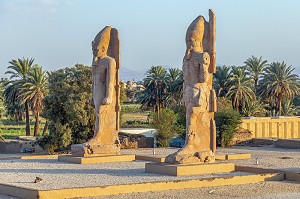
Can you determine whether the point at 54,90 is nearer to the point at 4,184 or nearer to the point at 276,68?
the point at 4,184

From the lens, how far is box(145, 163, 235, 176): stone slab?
17.4 metres

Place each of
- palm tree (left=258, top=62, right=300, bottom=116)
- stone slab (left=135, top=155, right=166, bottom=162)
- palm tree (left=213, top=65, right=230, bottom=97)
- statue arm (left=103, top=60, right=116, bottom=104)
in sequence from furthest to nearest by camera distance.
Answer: palm tree (left=258, top=62, right=300, bottom=116) < palm tree (left=213, top=65, right=230, bottom=97) < stone slab (left=135, top=155, right=166, bottom=162) < statue arm (left=103, top=60, right=116, bottom=104)

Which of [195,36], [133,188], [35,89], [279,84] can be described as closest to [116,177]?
[133,188]

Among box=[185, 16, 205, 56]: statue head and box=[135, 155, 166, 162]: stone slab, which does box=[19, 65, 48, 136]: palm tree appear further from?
box=[185, 16, 205, 56]: statue head

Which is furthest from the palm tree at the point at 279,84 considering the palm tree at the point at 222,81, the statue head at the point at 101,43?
the statue head at the point at 101,43

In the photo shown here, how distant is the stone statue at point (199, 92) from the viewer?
60.7 ft

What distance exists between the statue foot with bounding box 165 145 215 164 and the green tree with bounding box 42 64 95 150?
492 inches

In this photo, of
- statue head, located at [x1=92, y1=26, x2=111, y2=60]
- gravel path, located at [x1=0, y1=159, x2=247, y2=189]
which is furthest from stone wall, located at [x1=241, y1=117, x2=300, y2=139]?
gravel path, located at [x1=0, y1=159, x2=247, y2=189]

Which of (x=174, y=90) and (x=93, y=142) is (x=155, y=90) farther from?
(x=93, y=142)

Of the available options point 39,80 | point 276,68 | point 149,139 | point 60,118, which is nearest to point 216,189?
point 60,118

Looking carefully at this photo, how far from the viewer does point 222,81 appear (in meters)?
49.3

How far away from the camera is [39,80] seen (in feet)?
153

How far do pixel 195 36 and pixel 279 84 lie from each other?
33.4 m

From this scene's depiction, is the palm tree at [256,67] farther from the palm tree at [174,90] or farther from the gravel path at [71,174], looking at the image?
the gravel path at [71,174]
